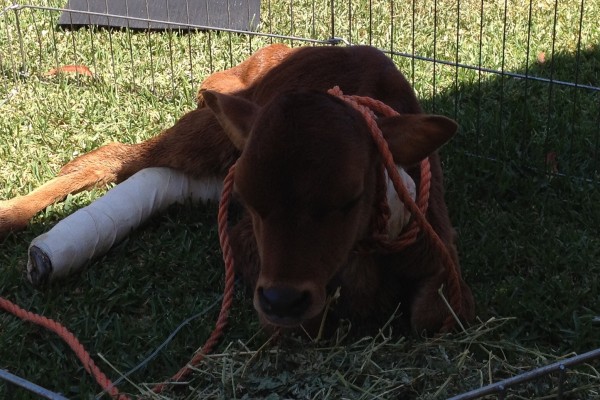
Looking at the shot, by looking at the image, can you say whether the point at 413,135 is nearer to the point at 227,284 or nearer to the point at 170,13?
the point at 227,284

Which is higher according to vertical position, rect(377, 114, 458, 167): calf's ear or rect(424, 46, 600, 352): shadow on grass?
rect(377, 114, 458, 167): calf's ear

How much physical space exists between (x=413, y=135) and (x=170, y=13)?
4.27m

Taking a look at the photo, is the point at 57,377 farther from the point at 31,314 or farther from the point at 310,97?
the point at 310,97

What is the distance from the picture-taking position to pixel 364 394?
291cm

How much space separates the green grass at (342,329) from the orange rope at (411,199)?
0.15 meters

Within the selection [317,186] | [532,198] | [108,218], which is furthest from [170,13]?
[317,186]

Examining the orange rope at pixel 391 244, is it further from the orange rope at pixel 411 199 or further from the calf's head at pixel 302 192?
the calf's head at pixel 302 192

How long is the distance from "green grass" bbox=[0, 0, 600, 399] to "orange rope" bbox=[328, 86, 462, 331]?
0.50ft

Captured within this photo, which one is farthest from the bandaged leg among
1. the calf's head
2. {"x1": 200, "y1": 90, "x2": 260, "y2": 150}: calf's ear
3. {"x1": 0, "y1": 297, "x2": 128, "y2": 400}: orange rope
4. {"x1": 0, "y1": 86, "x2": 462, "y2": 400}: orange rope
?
the calf's head

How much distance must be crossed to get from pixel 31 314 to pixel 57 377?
38 centimetres

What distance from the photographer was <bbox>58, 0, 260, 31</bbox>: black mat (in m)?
6.67

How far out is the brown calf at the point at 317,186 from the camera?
2811mm

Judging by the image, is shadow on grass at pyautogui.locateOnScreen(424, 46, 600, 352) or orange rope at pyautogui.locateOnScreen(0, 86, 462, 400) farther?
shadow on grass at pyautogui.locateOnScreen(424, 46, 600, 352)

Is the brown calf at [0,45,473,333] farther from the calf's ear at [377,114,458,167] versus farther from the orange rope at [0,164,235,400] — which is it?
the orange rope at [0,164,235,400]
